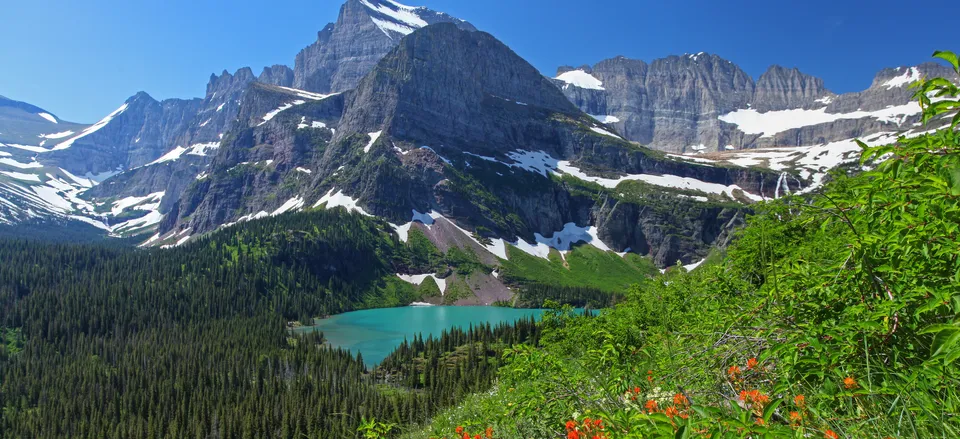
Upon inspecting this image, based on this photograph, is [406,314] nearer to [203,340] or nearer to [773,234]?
[203,340]

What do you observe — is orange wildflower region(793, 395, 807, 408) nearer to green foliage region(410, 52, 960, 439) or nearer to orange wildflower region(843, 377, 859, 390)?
green foliage region(410, 52, 960, 439)

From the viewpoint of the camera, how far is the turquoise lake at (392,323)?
364 ft

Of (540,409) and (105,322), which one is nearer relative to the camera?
(540,409)

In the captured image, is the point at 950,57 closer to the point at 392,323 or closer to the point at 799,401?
the point at 799,401

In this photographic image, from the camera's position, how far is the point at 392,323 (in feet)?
456

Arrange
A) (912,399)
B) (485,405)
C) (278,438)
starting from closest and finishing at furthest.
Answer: (912,399), (485,405), (278,438)

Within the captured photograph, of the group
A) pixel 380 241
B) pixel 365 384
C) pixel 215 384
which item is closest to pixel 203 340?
pixel 215 384

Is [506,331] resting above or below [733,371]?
below

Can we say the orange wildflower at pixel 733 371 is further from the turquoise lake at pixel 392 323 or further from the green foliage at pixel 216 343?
the turquoise lake at pixel 392 323

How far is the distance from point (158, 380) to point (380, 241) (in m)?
114

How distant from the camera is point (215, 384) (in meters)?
78.4

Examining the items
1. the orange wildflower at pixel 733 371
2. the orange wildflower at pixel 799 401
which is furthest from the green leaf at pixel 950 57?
the orange wildflower at pixel 733 371

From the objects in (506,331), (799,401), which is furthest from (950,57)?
(506,331)

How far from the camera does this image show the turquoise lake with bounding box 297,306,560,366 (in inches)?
4370
